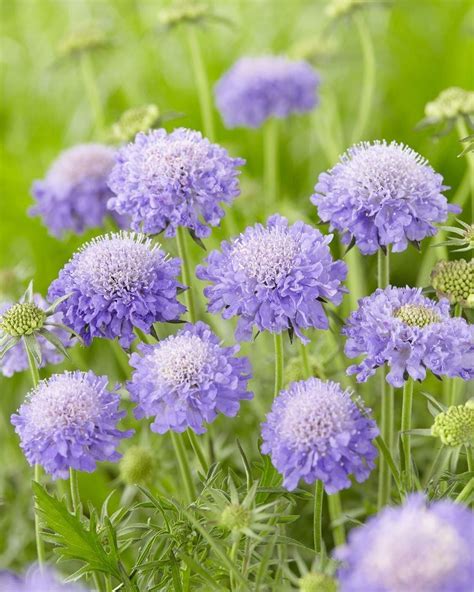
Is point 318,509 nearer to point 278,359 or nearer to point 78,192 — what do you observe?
point 278,359

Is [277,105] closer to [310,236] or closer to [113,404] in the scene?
[310,236]

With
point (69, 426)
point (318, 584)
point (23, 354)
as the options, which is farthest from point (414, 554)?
point (23, 354)

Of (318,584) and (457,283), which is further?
(457,283)

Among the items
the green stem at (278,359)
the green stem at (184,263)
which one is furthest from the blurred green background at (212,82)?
the green stem at (278,359)

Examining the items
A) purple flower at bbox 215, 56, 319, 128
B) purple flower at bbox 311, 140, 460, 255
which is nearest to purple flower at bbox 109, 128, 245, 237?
purple flower at bbox 311, 140, 460, 255

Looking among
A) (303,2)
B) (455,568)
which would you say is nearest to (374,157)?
(455,568)

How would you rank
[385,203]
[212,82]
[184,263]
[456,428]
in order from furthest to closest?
[212,82], [184,263], [385,203], [456,428]
